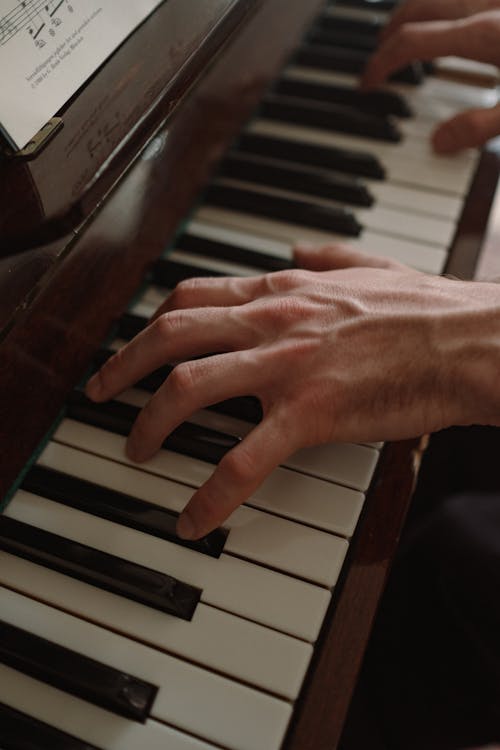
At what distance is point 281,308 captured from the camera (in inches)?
38.7

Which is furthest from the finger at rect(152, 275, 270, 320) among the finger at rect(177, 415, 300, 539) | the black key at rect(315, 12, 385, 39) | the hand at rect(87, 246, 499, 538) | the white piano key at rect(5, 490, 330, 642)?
the black key at rect(315, 12, 385, 39)

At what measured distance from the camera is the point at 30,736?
783 mm

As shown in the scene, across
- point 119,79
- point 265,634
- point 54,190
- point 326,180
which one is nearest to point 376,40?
point 326,180

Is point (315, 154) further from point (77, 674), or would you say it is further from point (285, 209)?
point (77, 674)

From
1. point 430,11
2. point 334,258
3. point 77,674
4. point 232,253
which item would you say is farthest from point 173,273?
point 430,11

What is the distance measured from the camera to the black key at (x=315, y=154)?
144cm

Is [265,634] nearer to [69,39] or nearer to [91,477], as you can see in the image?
[91,477]

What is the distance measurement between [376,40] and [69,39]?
3.47 feet

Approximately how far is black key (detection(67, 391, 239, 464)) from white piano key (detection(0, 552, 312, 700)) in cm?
22

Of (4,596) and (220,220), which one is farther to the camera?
(220,220)

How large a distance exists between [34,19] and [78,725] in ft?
2.85

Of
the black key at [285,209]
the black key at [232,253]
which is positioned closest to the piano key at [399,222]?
the black key at [285,209]

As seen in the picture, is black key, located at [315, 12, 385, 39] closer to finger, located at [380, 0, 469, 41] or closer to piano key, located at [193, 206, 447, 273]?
finger, located at [380, 0, 469, 41]

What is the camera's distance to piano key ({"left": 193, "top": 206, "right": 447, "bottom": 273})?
1296mm
